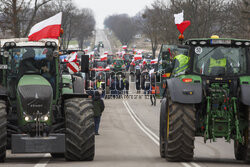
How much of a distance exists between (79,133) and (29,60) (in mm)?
2343

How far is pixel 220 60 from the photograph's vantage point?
1420cm

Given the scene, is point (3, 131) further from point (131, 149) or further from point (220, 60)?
point (131, 149)

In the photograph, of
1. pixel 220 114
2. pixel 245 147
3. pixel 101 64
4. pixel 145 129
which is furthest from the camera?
pixel 101 64

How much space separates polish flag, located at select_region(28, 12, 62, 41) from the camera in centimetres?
1658

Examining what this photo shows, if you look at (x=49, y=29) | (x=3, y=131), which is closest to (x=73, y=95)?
(x=3, y=131)

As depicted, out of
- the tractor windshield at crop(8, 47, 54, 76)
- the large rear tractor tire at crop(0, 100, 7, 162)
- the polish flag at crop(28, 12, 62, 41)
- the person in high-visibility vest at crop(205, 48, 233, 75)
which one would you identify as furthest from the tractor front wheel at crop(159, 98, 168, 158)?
the polish flag at crop(28, 12, 62, 41)

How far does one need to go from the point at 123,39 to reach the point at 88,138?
162356mm

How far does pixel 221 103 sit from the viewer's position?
13766 mm

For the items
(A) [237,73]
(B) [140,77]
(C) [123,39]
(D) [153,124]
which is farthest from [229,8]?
(C) [123,39]

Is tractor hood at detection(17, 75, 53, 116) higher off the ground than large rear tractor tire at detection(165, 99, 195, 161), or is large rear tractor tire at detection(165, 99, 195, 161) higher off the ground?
tractor hood at detection(17, 75, 53, 116)

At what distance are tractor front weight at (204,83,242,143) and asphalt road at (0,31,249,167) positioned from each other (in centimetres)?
69

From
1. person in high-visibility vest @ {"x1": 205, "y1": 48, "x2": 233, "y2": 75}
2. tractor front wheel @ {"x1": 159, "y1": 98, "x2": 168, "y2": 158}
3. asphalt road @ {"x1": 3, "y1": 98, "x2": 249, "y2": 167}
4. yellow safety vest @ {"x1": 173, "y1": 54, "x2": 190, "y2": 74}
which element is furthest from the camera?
tractor front wheel @ {"x1": 159, "y1": 98, "x2": 168, "y2": 158}

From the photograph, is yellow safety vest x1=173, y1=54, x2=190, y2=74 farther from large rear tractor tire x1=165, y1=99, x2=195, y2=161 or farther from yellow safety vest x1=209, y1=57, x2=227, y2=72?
large rear tractor tire x1=165, y1=99, x2=195, y2=161

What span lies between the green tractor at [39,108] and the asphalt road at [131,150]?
0.41 meters
